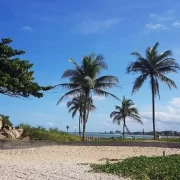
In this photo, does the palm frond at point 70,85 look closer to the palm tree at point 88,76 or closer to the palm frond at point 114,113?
the palm tree at point 88,76

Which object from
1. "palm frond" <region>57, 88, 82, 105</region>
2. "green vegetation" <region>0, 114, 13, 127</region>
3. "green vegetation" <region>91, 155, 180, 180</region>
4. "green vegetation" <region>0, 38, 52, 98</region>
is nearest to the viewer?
"green vegetation" <region>91, 155, 180, 180</region>

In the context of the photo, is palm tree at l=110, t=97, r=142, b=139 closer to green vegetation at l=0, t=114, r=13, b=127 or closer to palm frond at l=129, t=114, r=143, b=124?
palm frond at l=129, t=114, r=143, b=124

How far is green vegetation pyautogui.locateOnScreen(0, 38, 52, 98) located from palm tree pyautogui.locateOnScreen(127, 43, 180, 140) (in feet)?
48.7

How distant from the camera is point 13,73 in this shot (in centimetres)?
2094

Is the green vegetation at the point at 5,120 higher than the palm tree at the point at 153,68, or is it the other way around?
the palm tree at the point at 153,68

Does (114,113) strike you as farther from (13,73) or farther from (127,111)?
(13,73)

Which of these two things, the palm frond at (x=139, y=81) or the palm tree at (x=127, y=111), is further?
the palm tree at (x=127, y=111)

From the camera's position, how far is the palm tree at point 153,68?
3378 centimetres

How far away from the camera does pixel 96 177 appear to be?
11.7 meters

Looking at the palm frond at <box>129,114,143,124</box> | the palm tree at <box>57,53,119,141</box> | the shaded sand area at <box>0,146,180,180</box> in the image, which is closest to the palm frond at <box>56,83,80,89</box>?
the palm tree at <box>57,53,119,141</box>

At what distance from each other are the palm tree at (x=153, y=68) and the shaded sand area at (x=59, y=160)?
1079 cm

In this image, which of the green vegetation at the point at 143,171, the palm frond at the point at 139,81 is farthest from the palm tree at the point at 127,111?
the green vegetation at the point at 143,171

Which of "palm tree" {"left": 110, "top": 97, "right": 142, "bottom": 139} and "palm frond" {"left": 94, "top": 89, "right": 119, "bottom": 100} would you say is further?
"palm tree" {"left": 110, "top": 97, "right": 142, "bottom": 139}

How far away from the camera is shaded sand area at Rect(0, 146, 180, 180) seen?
39.4ft
